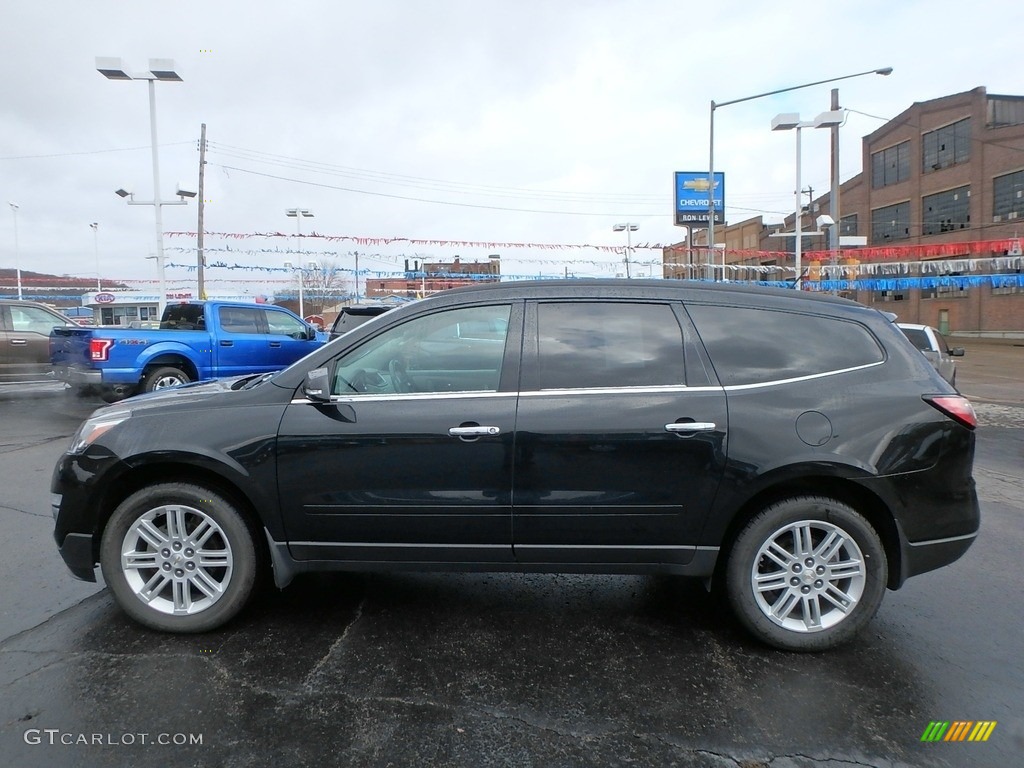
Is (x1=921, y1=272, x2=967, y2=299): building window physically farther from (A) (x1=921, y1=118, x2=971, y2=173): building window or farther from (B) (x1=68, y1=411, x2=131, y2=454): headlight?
(B) (x1=68, y1=411, x2=131, y2=454): headlight

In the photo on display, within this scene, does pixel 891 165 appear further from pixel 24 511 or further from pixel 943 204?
pixel 24 511

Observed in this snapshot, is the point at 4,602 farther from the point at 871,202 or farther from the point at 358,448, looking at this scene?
the point at 871,202

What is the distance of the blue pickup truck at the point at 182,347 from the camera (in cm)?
999

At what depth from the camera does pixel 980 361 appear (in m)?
23.8

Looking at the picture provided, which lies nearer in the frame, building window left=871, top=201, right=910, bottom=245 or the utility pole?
the utility pole

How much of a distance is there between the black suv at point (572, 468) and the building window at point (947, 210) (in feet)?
145

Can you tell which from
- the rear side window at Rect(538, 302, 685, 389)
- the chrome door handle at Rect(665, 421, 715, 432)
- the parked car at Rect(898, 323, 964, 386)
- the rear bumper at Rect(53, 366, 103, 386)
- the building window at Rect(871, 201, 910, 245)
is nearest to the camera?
the chrome door handle at Rect(665, 421, 715, 432)

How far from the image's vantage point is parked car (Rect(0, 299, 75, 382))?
12109 millimetres

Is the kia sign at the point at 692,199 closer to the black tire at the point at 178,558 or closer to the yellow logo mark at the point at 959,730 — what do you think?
the yellow logo mark at the point at 959,730

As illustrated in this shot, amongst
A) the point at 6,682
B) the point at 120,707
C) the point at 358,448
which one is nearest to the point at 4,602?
the point at 6,682

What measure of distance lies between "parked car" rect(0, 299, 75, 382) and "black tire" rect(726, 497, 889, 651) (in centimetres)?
1289

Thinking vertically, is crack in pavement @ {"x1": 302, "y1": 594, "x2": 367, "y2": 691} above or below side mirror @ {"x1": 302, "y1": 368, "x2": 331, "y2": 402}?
below

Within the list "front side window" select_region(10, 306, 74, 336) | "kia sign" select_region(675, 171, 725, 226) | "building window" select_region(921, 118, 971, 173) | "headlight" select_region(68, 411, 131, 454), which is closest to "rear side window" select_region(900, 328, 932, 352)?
"headlight" select_region(68, 411, 131, 454)

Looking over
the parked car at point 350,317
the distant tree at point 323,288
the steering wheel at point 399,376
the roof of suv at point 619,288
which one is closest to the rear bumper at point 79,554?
the steering wheel at point 399,376
